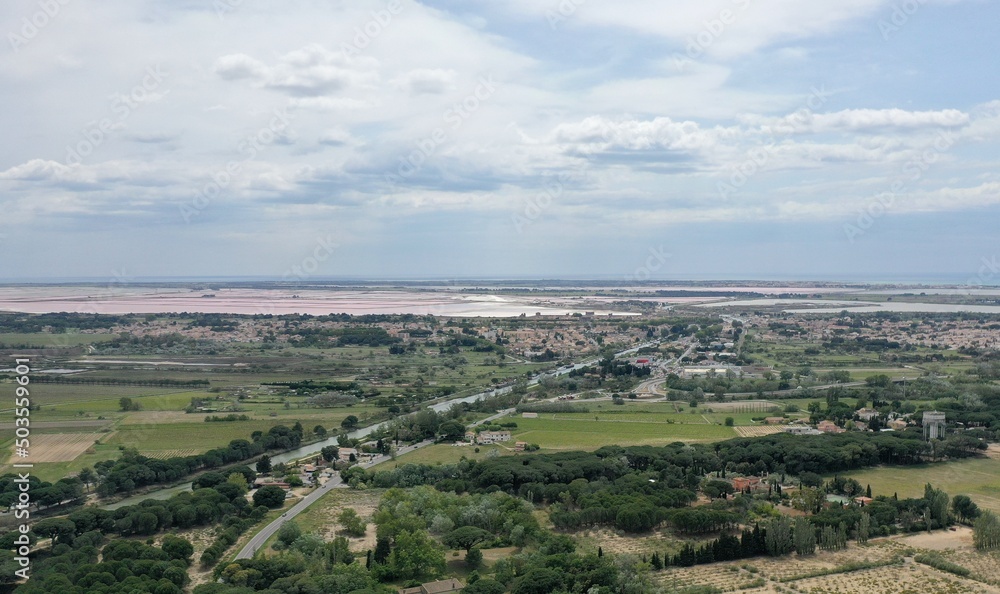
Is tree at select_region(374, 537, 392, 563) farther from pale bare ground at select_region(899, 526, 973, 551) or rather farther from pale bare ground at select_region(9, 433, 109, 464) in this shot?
pale bare ground at select_region(9, 433, 109, 464)

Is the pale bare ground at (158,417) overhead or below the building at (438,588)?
overhead

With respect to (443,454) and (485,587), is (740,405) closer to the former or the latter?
(443,454)

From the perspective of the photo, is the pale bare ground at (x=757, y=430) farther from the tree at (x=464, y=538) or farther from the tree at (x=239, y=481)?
the tree at (x=239, y=481)

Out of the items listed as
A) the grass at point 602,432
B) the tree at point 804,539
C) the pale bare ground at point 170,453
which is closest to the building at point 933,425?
the grass at point 602,432

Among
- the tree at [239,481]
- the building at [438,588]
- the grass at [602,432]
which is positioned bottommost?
the building at [438,588]

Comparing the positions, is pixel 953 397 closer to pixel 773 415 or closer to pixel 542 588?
pixel 773 415

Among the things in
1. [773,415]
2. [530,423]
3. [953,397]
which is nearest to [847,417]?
[773,415]

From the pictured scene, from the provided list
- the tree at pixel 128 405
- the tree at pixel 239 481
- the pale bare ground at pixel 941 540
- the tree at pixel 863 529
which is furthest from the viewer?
the tree at pixel 128 405
